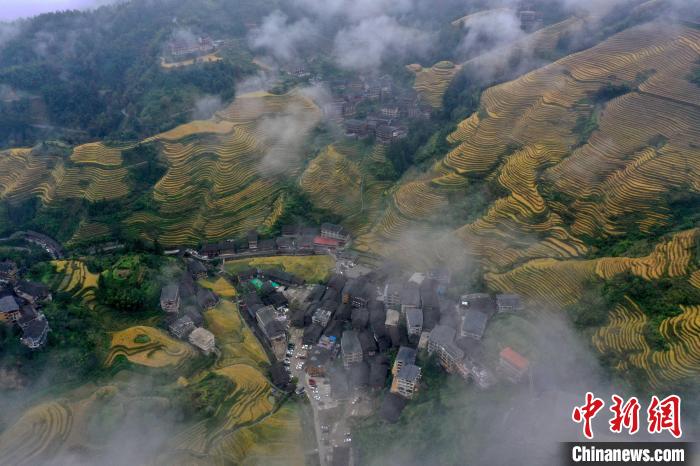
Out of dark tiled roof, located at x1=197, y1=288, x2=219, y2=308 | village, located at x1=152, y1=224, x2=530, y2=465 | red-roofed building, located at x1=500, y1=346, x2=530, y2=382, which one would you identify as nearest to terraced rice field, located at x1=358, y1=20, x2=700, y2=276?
village, located at x1=152, y1=224, x2=530, y2=465

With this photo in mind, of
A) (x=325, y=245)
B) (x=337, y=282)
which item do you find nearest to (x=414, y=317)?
(x=337, y=282)

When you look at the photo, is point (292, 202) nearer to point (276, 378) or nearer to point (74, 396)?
point (276, 378)

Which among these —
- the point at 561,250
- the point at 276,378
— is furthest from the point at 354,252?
Result: the point at 561,250

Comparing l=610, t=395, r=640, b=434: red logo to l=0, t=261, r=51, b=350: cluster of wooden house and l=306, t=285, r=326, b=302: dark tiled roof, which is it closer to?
l=306, t=285, r=326, b=302: dark tiled roof

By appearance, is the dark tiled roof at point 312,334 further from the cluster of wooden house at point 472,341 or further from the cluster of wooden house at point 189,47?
the cluster of wooden house at point 189,47

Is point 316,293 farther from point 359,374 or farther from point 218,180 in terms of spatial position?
point 218,180

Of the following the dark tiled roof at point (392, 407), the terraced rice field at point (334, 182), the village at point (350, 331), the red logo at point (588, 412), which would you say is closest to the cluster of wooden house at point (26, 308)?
the village at point (350, 331)
